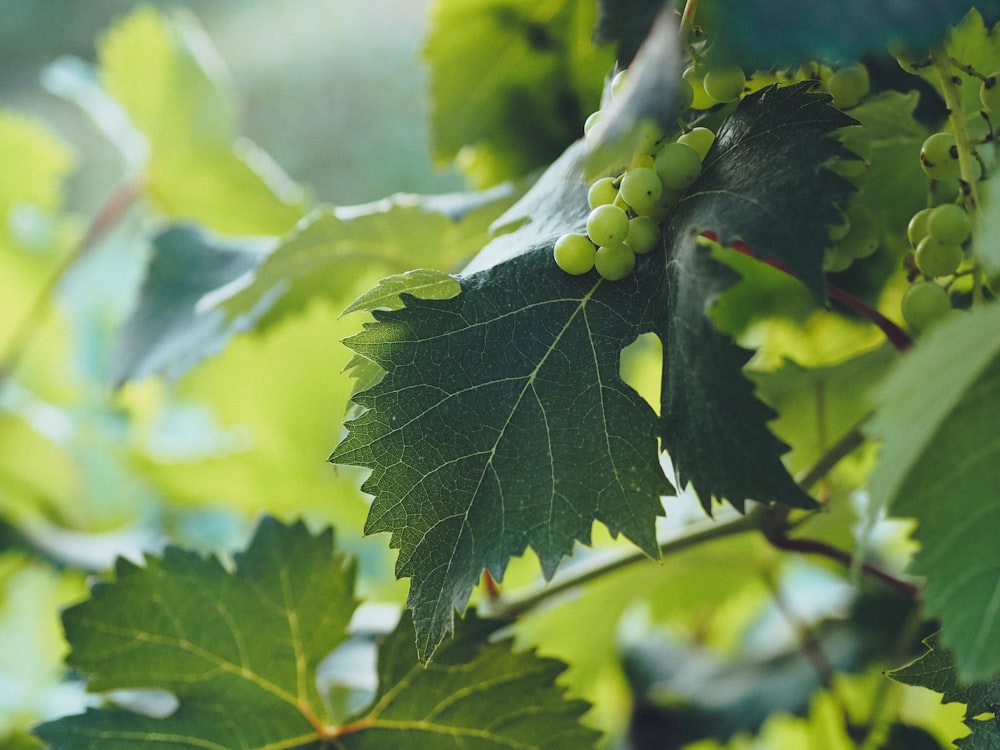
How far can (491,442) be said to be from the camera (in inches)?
12.1

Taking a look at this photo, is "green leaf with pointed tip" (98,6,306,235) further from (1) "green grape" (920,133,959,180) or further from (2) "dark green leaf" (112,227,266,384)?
(1) "green grape" (920,133,959,180)

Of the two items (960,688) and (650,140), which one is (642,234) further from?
(960,688)

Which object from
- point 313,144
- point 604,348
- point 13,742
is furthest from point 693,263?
point 313,144

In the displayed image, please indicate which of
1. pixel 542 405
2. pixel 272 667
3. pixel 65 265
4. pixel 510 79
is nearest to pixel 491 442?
pixel 542 405

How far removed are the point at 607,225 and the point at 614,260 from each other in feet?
0.06

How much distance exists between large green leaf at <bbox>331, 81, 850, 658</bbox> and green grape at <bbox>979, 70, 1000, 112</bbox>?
0.06m

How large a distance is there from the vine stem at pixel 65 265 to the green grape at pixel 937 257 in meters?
0.75

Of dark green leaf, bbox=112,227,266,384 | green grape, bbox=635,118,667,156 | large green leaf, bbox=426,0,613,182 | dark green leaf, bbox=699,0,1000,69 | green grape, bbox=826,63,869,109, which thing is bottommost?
dark green leaf, bbox=699,0,1000,69

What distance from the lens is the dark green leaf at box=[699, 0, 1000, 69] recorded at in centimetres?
23

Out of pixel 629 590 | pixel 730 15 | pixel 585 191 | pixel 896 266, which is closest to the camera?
pixel 730 15

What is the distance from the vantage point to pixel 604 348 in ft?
1.03

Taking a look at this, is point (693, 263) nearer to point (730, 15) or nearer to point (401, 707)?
point (730, 15)

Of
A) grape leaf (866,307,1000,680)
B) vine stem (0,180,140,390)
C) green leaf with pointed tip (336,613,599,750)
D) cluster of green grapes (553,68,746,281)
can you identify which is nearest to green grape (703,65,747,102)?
cluster of green grapes (553,68,746,281)

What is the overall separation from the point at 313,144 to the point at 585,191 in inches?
110
